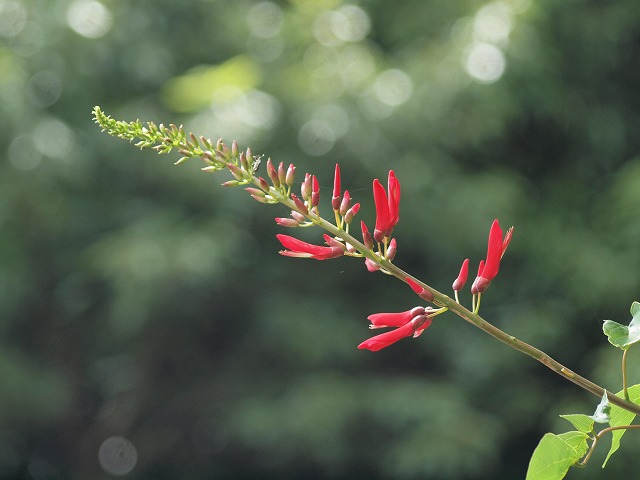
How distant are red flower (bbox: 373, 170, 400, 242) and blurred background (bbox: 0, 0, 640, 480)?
287 cm

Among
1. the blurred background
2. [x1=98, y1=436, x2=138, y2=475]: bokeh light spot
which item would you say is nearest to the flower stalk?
the blurred background

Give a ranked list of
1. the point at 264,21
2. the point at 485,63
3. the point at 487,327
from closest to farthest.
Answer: the point at 487,327
the point at 485,63
the point at 264,21

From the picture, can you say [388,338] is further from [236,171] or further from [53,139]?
[53,139]

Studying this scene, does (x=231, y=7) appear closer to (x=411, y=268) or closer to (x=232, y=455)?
(x=411, y=268)

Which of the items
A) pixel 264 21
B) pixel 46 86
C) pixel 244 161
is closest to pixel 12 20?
pixel 46 86

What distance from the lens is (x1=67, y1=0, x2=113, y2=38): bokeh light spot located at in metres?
4.03

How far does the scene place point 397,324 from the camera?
55cm

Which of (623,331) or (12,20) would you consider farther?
(12,20)

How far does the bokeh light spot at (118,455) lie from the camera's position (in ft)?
14.7

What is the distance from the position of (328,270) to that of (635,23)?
5.57 feet

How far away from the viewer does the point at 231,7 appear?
14.2ft

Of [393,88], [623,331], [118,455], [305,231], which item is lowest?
[118,455]

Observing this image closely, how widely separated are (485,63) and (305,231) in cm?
95

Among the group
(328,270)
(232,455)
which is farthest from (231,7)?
(232,455)
